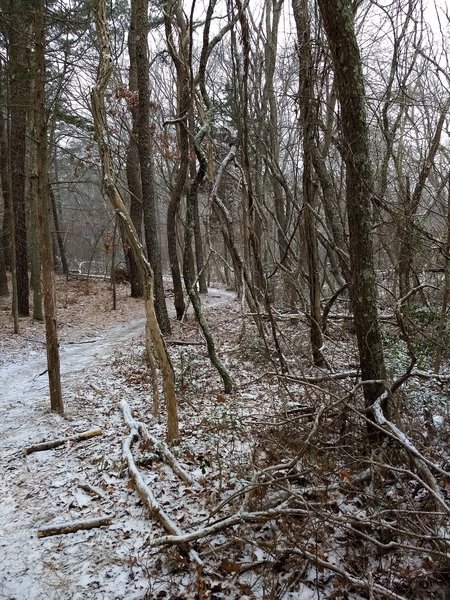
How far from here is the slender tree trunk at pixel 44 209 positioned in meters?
5.93

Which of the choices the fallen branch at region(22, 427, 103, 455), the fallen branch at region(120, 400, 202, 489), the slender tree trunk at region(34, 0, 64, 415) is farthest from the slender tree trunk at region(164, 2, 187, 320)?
the fallen branch at region(22, 427, 103, 455)

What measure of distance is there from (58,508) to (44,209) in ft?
12.7

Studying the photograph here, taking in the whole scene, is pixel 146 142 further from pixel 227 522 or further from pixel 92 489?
pixel 227 522

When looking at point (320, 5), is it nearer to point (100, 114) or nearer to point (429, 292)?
point (100, 114)

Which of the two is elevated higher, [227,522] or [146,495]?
[227,522]

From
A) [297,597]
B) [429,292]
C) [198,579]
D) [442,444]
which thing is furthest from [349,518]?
[429,292]

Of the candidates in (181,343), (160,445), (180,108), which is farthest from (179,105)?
(160,445)

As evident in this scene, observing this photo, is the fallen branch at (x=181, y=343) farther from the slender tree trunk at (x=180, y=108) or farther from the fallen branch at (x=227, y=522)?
the fallen branch at (x=227, y=522)

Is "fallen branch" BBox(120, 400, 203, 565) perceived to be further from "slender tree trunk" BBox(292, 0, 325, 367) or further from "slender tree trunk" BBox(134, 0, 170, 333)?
"slender tree trunk" BBox(134, 0, 170, 333)

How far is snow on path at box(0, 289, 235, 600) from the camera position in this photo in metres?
3.42

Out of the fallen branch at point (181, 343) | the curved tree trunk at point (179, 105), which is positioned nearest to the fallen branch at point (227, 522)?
the curved tree trunk at point (179, 105)

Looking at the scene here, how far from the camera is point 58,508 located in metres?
4.34

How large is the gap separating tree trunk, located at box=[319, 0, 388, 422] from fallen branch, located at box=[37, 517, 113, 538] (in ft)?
8.75

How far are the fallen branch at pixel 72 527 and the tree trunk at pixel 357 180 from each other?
2.67 metres
